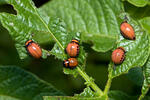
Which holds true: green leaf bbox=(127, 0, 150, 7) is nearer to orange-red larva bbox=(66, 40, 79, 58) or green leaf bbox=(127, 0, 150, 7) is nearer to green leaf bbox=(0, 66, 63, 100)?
orange-red larva bbox=(66, 40, 79, 58)

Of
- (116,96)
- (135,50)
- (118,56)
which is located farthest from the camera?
(116,96)

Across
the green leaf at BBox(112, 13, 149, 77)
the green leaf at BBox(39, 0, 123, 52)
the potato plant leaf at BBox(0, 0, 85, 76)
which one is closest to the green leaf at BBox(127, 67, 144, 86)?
the green leaf at BBox(39, 0, 123, 52)

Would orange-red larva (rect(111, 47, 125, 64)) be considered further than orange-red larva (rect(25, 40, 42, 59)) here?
No

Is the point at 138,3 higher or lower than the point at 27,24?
lower

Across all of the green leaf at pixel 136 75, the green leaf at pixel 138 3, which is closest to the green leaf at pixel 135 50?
the green leaf at pixel 138 3

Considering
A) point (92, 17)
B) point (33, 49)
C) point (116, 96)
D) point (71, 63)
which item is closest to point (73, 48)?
point (71, 63)

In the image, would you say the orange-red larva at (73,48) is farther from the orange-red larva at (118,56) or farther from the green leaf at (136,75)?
the green leaf at (136,75)

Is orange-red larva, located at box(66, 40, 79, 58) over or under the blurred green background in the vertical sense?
over

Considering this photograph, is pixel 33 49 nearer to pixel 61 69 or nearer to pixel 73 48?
pixel 73 48
